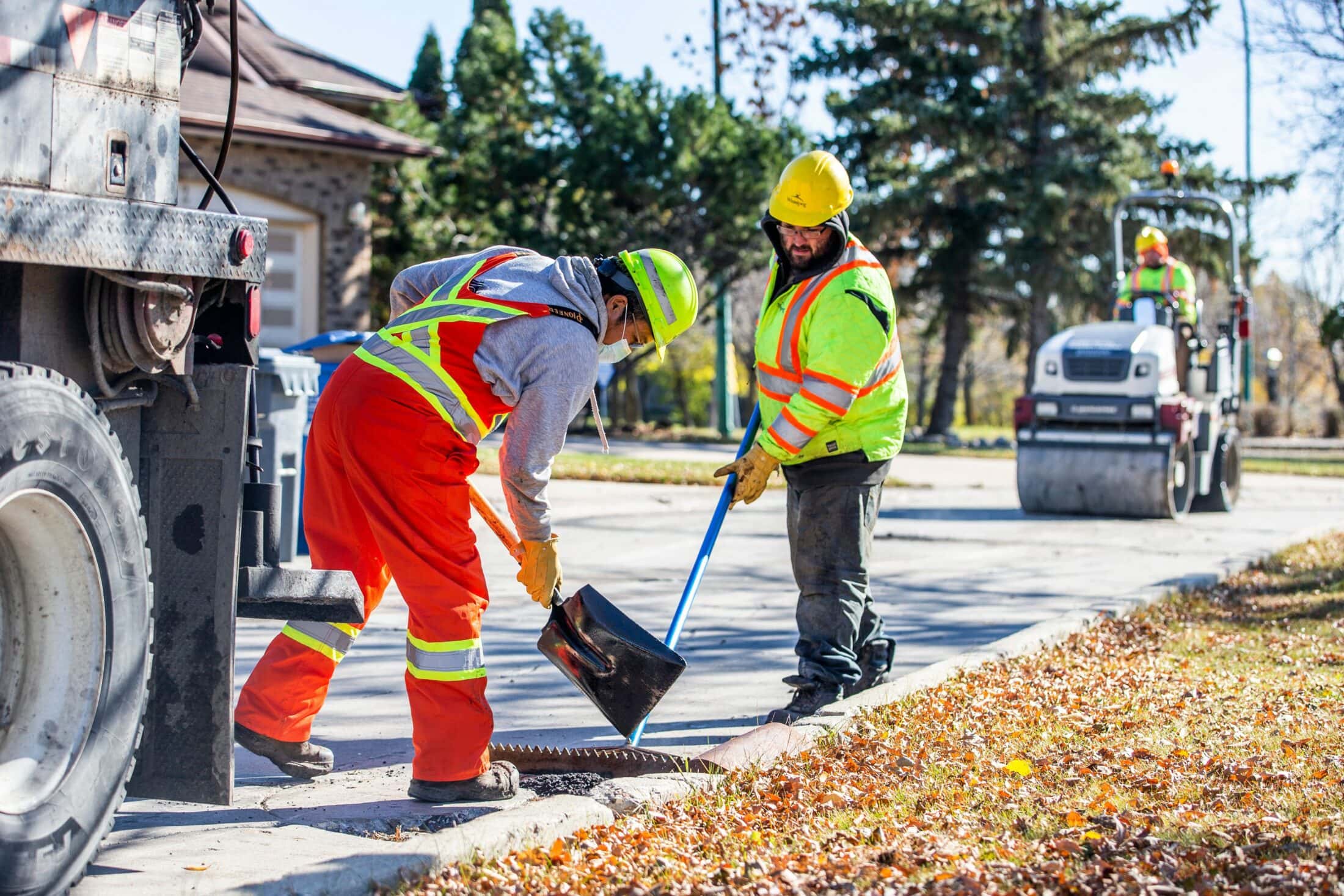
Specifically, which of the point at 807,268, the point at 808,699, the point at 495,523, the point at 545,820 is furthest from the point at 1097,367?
the point at 545,820

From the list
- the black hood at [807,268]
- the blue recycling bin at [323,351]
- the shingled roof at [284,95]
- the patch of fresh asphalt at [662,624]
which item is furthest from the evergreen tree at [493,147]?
the black hood at [807,268]

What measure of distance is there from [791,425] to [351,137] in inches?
607

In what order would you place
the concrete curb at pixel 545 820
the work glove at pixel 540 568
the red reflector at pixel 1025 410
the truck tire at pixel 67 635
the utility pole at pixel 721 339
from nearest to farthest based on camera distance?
1. the truck tire at pixel 67 635
2. the concrete curb at pixel 545 820
3. the work glove at pixel 540 568
4. the red reflector at pixel 1025 410
5. the utility pole at pixel 721 339

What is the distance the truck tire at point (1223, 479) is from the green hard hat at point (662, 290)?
451 inches

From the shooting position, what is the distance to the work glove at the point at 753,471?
18.8ft

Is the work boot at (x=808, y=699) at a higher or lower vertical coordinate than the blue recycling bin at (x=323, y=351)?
lower

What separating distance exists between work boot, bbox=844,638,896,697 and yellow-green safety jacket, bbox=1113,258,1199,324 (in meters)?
9.04

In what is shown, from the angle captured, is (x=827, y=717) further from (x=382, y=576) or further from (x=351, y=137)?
(x=351, y=137)

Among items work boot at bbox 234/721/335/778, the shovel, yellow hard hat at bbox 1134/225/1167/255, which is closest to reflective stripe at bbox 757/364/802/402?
the shovel

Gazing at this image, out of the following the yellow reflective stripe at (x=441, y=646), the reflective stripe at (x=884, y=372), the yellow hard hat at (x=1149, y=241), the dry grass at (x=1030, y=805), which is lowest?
the dry grass at (x=1030, y=805)

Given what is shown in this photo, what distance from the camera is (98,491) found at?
10.8 ft

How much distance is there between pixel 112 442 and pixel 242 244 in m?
0.67

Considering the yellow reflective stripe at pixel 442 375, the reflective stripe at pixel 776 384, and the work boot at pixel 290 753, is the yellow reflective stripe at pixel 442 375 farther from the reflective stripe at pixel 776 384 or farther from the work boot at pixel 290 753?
the reflective stripe at pixel 776 384

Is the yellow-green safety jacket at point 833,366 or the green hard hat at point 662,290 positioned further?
the yellow-green safety jacket at point 833,366
